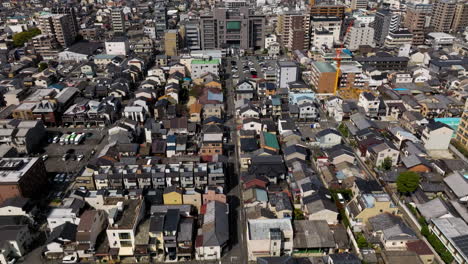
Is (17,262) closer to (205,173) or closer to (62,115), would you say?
(205,173)

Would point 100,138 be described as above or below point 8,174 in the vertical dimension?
below

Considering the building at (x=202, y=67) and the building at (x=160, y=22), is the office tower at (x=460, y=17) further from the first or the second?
the building at (x=160, y=22)

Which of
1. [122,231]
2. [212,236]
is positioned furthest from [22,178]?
[212,236]

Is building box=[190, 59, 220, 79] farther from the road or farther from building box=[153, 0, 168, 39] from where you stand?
building box=[153, 0, 168, 39]

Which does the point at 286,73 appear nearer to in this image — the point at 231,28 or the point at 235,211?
the point at 231,28

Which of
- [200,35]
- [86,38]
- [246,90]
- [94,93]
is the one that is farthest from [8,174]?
[86,38]

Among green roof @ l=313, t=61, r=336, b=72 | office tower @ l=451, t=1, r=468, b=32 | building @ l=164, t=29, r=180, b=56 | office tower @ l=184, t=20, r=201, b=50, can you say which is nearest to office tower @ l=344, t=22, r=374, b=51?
green roof @ l=313, t=61, r=336, b=72
